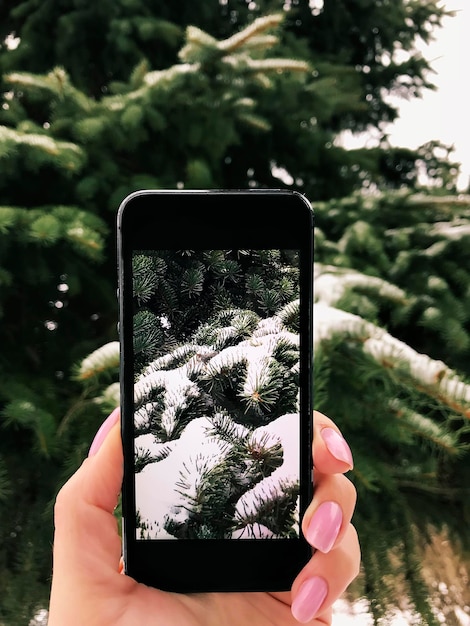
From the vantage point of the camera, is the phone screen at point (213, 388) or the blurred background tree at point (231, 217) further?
the blurred background tree at point (231, 217)

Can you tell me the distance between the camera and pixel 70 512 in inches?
24.9

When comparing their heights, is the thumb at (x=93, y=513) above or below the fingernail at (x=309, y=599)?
above

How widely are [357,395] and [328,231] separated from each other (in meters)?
0.50

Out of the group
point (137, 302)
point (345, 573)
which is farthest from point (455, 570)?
point (137, 302)

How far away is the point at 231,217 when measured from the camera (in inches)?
23.7

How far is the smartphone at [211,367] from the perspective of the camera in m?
0.60

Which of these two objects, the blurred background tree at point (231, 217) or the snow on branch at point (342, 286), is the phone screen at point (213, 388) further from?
the snow on branch at point (342, 286)

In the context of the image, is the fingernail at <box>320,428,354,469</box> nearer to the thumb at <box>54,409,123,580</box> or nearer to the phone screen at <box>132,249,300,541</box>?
the phone screen at <box>132,249,300,541</box>

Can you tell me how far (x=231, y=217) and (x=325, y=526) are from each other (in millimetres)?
348

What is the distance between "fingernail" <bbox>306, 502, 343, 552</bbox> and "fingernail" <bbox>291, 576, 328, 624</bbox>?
0.13 ft

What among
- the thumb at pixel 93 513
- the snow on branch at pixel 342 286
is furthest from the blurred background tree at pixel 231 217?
the thumb at pixel 93 513

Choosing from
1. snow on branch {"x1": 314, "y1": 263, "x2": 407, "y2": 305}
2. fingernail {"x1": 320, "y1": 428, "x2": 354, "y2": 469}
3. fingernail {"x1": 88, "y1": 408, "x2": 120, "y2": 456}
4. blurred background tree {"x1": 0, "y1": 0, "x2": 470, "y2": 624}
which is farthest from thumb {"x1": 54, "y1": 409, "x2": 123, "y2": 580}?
snow on branch {"x1": 314, "y1": 263, "x2": 407, "y2": 305}

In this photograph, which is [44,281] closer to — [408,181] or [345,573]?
[345,573]

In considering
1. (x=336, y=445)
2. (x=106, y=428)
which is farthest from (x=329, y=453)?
(x=106, y=428)
